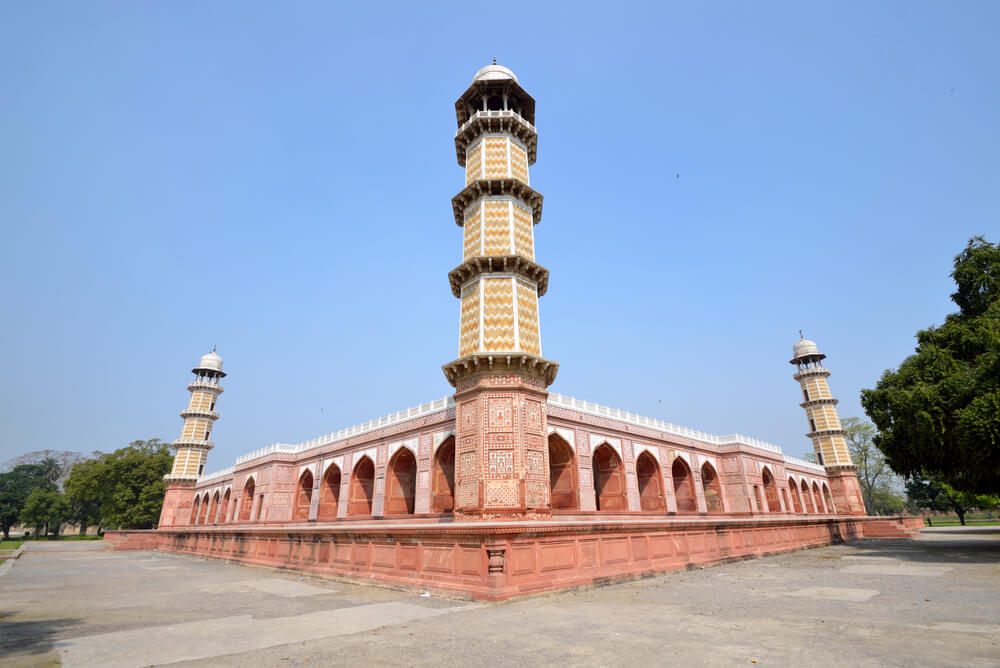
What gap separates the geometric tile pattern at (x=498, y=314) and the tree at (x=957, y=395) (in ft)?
42.6

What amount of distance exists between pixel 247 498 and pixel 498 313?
29886 mm

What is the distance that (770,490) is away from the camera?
1431 inches

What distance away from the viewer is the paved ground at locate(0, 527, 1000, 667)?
4699 millimetres

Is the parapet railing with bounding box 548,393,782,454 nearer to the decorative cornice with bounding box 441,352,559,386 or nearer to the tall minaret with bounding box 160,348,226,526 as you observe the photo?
the decorative cornice with bounding box 441,352,559,386

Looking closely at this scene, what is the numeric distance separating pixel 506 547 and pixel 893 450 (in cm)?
1642

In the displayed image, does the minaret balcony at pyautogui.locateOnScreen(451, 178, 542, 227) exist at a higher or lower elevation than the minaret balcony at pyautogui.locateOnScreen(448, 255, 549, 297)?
higher

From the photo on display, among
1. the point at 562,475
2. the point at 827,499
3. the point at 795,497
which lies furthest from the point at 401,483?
the point at 827,499

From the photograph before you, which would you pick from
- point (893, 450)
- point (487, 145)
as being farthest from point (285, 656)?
point (893, 450)

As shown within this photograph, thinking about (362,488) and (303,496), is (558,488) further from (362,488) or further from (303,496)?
(303,496)

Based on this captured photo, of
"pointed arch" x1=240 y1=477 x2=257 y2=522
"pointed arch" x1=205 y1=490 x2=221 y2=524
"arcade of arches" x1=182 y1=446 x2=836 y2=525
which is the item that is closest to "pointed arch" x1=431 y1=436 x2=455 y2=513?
"arcade of arches" x1=182 y1=446 x2=836 y2=525

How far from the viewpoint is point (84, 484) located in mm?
46125

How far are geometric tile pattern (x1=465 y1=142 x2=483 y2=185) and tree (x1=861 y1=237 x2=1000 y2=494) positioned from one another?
16.6 m

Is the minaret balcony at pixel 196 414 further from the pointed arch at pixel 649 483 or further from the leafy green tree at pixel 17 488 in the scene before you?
the leafy green tree at pixel 17 488

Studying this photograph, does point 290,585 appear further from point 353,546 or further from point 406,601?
point 406,601
